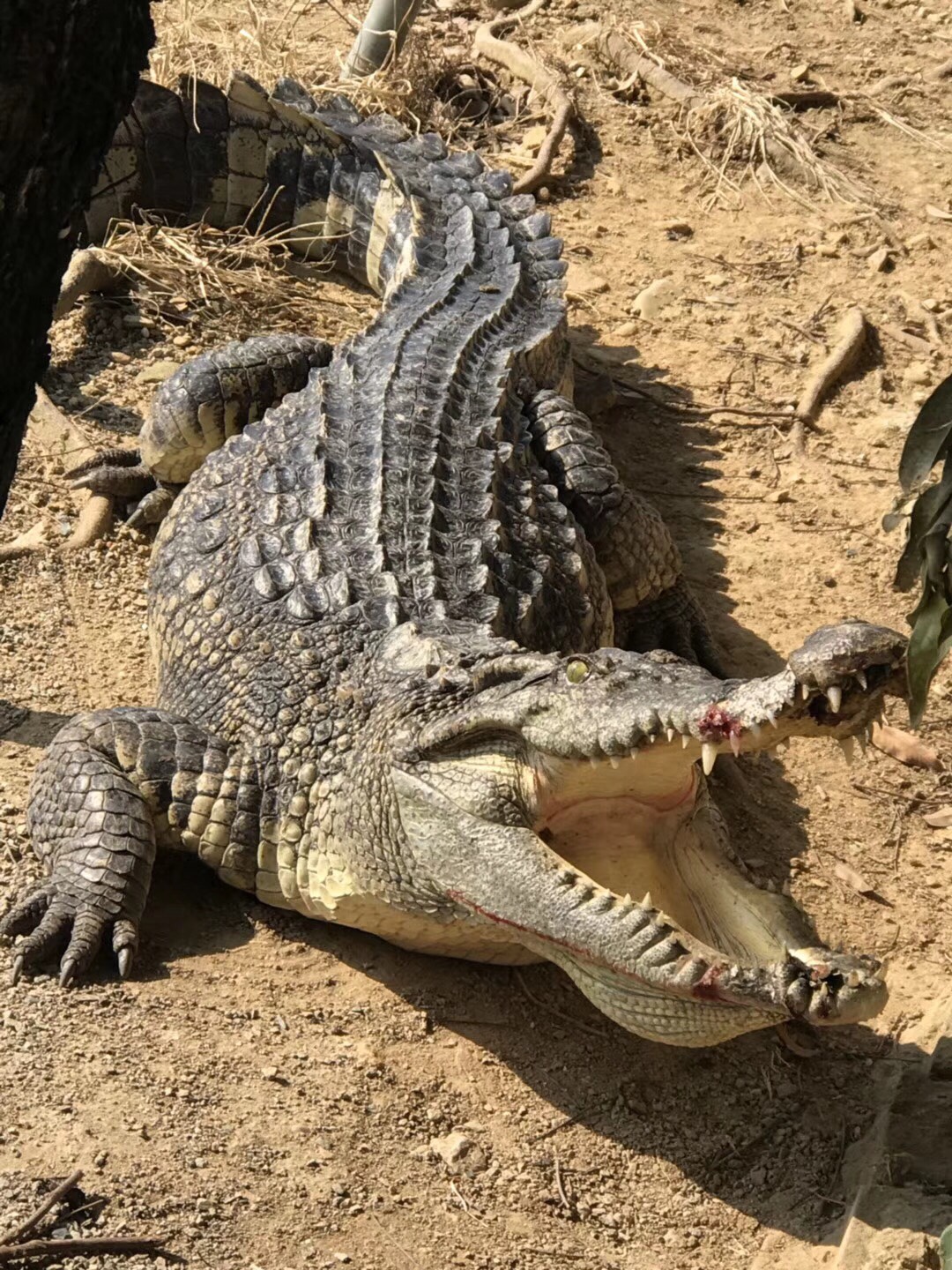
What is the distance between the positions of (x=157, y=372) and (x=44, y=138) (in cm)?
471

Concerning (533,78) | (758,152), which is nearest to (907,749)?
(758,152)

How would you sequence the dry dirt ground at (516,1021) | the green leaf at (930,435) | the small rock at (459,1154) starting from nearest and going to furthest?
the green leaf at (930,435) < the dry dirt ground at (516,1021) < the small rock at (459,1154)

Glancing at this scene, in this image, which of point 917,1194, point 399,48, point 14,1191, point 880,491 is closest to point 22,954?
point 14,1191

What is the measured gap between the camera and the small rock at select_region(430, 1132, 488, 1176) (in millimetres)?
3584

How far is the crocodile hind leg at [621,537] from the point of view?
555 cm

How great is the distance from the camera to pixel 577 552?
4.98m

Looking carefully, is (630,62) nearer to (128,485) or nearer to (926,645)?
(128,485)

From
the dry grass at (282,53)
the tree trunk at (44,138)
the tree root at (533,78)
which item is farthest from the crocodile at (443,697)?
the dry grass at (282,53)

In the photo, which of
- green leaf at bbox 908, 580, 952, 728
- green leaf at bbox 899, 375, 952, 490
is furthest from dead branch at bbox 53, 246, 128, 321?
green leaf at bbox 908, 580, 952, 728

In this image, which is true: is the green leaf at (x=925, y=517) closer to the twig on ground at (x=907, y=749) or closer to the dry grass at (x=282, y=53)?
the twig on ground at (x=907, y=749)

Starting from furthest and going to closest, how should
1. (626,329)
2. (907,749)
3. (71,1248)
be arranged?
(626,329) < (907,749) < (71,1248)

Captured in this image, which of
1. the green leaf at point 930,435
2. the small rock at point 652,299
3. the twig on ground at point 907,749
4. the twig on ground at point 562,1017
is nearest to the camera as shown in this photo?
the green leaf at point 930,435

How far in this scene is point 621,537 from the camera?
5.55m

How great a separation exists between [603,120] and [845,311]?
2327mm
